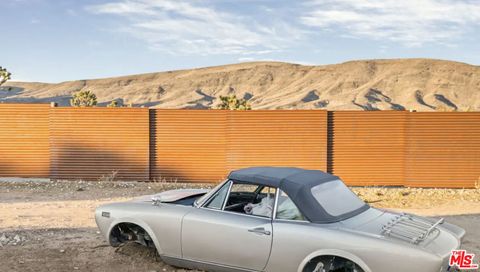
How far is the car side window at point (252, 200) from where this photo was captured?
5430 mm

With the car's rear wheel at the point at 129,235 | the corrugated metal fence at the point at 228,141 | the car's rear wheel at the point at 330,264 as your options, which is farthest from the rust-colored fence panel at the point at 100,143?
the car's rear wheel at the point at 330,264

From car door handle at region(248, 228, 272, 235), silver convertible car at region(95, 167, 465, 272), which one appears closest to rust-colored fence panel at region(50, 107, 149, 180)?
silver convertible car at region(95, 167, 465, 272)

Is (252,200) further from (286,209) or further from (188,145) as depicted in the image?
(188,145)

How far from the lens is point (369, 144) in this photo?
14.8 meters

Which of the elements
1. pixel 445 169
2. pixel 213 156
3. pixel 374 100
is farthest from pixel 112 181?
pixel 374 100

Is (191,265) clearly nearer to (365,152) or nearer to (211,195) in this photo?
(211,195)

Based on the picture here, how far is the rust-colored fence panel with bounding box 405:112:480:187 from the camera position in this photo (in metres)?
14.5

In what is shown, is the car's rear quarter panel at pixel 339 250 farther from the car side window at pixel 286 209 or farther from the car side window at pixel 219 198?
the car side window at pixel 219 198

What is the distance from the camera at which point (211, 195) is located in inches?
225

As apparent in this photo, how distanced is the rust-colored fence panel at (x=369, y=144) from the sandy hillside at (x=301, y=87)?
58.4 metres

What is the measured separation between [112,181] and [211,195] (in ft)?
32.6

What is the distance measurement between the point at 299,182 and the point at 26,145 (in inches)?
476

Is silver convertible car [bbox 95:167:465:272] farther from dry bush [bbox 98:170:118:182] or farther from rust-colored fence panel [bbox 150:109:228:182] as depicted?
dry bush [bbox 98:170:118:182]

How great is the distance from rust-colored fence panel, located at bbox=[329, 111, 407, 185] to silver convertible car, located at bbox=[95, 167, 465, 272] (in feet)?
29.9
